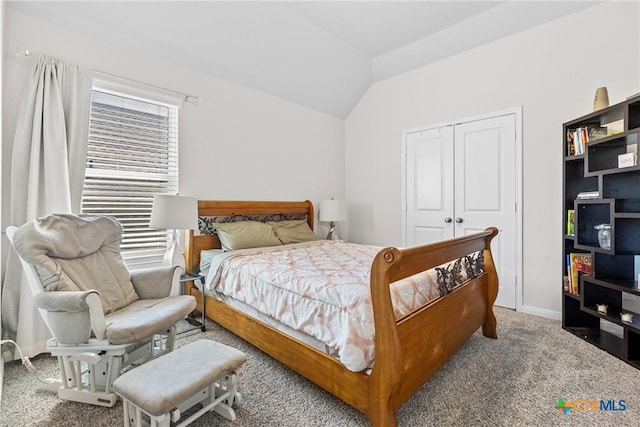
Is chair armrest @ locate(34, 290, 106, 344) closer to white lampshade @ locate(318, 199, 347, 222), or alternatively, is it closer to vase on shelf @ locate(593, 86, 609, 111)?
white lampshade @ locate(318, 199, 347, 222)

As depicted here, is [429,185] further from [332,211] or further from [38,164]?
[38,164]

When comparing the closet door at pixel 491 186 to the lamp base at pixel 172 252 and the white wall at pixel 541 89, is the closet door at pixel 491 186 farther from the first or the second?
the lamp base at pixel 172 252

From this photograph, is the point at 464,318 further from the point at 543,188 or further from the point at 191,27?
the point at 191,27

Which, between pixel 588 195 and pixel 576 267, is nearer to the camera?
pixel 588 195

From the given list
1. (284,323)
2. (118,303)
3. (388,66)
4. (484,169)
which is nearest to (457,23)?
(388,66)

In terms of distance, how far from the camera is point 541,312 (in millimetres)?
3094

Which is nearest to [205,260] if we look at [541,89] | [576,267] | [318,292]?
[318,292]

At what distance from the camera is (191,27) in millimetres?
2812

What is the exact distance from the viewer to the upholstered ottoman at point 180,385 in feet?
4.08

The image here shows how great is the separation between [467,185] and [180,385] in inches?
139

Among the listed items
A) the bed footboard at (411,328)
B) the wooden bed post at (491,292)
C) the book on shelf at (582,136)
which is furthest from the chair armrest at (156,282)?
the book on shelf at (582,136)

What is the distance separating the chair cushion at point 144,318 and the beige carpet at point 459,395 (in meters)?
0.43

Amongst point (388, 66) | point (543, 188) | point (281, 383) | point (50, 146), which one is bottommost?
point (281, 383)

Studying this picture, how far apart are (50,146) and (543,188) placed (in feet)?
14.7
